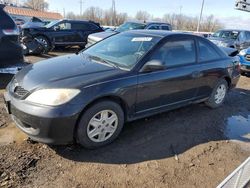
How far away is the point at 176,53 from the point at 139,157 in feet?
6.44

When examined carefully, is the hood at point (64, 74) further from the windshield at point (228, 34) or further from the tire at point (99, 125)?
the windshield at point (228, 34)

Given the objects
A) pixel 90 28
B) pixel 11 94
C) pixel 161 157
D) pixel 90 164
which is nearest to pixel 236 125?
pixel 161 157

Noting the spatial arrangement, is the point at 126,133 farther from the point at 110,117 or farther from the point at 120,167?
the point at 120,167

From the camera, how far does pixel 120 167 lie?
3.38 meters

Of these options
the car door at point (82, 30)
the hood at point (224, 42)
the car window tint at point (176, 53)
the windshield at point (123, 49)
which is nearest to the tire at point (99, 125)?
the windshield at point (123, 49)

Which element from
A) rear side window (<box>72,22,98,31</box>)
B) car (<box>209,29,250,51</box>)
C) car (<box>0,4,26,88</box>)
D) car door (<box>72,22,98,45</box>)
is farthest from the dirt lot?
rear side window (<box>72,22,98,31</box>)

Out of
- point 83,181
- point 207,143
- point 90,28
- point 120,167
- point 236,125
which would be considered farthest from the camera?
point 90,28

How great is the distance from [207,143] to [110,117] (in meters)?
1.60

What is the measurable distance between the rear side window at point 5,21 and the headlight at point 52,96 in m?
3.47

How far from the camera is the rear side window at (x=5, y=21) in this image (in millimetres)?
6088

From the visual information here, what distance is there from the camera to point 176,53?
466 cm

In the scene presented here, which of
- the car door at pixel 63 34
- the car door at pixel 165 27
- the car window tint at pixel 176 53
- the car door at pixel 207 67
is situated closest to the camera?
the car window tint at pixel 176 53

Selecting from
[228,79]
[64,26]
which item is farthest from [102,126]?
[64,26]

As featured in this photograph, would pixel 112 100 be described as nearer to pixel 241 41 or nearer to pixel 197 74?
pixel 197 74
